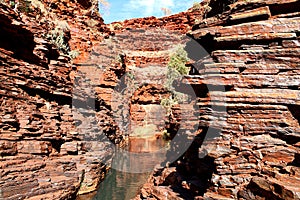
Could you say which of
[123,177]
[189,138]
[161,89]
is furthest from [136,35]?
[189,138]

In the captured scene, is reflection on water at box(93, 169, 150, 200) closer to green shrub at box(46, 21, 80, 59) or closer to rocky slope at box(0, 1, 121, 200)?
rocky slope at box(0, 1, 121, 200)

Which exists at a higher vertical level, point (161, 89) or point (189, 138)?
point (161, 89)

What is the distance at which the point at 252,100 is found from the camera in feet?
22.0

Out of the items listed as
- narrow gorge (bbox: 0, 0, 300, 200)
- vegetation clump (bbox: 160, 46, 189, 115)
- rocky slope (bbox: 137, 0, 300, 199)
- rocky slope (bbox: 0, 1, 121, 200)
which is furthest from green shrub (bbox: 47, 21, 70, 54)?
rocky slope (bbox: 137, 0, 300, 199)

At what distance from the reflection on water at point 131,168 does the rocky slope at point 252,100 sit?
34.5 feet

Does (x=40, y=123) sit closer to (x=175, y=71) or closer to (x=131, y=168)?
(x=131, y=168)

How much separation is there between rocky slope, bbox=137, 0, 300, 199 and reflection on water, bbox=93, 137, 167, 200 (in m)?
10.5

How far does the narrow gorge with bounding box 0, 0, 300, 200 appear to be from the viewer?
657 centimetres

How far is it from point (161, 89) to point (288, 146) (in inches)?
1240

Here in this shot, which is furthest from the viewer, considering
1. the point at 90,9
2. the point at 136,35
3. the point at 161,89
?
the point at 136,35

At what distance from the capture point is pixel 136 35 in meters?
42.8

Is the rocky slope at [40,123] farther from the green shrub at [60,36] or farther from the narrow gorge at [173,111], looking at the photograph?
the green shrub at [60,36]

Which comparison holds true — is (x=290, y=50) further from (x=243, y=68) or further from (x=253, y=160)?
(x=253, y=160)

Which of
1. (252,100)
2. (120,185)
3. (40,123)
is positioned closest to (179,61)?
(120,185)
